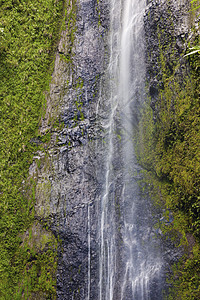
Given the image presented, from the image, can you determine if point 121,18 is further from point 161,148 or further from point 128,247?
point 128,247

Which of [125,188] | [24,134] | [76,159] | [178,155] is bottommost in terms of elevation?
[125,188]

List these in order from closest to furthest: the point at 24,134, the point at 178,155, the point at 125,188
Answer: the point at 178,155, the point at 125,188, the point at 24,134

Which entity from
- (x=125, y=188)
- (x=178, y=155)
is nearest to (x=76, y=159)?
(x=125, y=188)

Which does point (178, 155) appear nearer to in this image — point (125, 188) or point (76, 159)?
point (125, 188)

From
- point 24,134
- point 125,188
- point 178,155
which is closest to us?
point 178,155

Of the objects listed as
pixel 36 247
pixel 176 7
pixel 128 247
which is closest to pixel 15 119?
pixel 36 247

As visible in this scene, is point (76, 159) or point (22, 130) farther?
point (22, 130)

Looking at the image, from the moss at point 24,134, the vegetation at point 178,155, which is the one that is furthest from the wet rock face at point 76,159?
the vegetation at point 178,155

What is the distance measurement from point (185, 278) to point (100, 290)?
1104 mm

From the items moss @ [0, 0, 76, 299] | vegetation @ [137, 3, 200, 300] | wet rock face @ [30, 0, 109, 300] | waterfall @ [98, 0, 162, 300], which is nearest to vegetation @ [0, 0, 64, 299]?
moss @ [0, 0, 76, 299]

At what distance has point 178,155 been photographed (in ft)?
10.5

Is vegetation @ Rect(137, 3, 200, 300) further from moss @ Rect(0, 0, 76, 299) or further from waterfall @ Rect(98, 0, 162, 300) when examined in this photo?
moss @ Rect(0, 0, 76, 299)

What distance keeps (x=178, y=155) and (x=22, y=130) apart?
2.35 metres

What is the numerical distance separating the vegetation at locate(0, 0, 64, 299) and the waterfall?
0.82 meters
